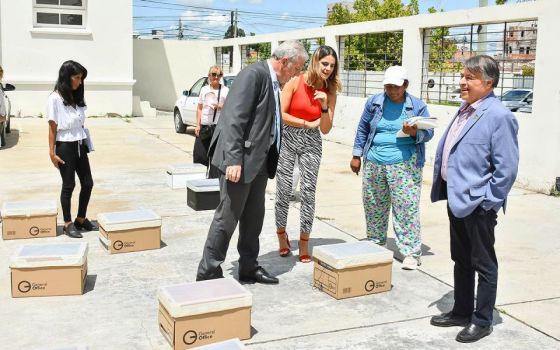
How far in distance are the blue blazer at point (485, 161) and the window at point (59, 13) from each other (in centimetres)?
1759

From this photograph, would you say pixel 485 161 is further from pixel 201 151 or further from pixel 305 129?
pixel 201 151

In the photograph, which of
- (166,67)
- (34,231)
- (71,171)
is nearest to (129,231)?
(71,171)

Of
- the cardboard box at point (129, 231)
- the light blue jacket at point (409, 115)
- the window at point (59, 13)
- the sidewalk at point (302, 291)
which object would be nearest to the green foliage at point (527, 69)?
the sidewalk at point (302, 291)

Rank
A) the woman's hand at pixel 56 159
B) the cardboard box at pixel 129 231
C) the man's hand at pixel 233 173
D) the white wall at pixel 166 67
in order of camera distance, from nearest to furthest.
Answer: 1. the man's hand at pixel 233 173
2. the cardboard box at pixel 129 231
3. the woman's hand at pixel 56 159
4. the white wall at pixel 166 67

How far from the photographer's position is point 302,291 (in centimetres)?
505

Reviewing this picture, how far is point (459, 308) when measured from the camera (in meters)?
4.40

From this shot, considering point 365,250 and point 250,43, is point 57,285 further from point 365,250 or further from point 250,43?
point 250,43

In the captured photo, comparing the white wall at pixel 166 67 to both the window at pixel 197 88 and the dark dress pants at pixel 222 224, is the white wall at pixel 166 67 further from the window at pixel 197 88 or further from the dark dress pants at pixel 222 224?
the dark dress pants at pixel 222 224

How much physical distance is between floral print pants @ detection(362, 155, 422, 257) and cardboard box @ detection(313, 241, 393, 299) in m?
0.67

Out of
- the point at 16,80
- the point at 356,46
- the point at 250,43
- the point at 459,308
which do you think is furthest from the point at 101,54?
the point at 459,308

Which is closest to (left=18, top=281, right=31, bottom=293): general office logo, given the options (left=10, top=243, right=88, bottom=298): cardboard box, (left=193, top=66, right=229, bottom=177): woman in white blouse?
(left=10, top=243, right=88, bottom=298): cardboard box

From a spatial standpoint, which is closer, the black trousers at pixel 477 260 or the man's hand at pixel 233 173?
the black trousers at pixel 477 260

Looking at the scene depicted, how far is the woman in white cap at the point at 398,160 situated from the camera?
18.3 ft

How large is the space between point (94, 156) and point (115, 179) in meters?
2.51
